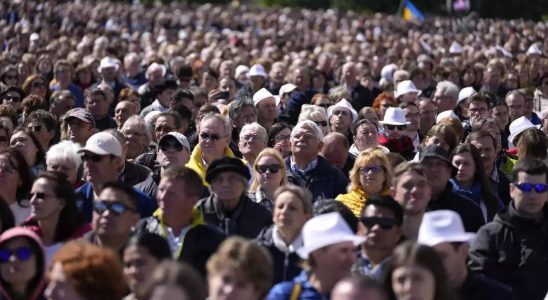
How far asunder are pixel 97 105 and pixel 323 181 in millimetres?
4795

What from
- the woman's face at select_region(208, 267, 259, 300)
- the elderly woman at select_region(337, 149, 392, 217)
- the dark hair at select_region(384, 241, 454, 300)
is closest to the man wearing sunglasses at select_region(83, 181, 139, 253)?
the woman's face at select_region(208, 267, 259, 300)

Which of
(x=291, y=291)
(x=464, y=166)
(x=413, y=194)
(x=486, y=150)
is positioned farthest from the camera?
(x=486, y=150)

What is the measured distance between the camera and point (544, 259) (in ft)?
32.1

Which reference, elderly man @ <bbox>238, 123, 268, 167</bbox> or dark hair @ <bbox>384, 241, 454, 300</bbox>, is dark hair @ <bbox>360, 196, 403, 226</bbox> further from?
elderly man @ <bbox>238, 123, 268, 167</bbox>

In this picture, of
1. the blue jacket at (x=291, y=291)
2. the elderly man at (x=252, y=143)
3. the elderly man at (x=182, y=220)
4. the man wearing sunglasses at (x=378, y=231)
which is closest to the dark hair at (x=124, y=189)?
the elderly man at (x=182, y=220)

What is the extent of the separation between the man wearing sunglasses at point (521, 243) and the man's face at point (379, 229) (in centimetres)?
79

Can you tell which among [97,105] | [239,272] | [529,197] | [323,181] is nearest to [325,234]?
[239,272]

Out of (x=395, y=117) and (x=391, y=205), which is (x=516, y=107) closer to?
(x=395, y=117)

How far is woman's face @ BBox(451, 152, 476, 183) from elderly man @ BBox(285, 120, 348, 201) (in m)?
1.06

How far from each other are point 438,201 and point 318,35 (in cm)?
3004

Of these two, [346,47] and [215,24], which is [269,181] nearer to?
[346,47]

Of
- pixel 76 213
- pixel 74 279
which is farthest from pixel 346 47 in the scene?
pixel 74 279

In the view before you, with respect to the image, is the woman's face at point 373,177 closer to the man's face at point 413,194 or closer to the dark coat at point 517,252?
the man's face at point 413,194

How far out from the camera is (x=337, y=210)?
32.7 feet
